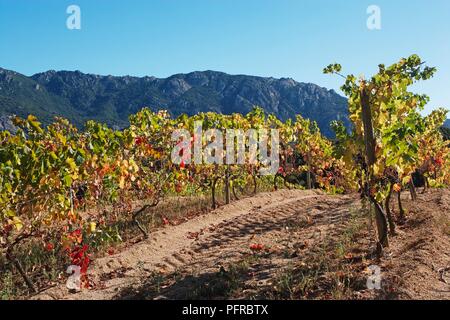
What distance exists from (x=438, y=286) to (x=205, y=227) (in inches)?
306

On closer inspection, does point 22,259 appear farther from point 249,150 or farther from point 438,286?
point 249,150

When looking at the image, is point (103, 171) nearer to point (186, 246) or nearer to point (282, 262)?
point (186, 246)

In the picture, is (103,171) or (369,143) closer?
(369,143)

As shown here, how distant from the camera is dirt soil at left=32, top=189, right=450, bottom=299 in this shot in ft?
21.3

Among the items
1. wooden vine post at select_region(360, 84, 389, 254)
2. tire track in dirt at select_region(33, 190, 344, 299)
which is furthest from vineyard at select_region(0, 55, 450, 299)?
tire track in dirt at select_region(33, 190, 344, 299)

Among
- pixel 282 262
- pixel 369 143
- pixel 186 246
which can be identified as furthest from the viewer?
pixel 186 246

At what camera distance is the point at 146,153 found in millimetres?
11195

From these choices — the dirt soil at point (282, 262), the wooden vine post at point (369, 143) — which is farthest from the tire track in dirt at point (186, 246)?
the wooden vine post at point (369, 143)

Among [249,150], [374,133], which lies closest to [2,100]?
[249,150]

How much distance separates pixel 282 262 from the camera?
8.11 meters

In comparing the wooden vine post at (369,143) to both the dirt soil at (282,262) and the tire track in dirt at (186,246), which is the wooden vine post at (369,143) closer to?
the dirt soil at (282,262)

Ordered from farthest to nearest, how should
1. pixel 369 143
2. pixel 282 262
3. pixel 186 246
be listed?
1. pixel 186 246
2. pixel 282 262
3. pixel 369 143

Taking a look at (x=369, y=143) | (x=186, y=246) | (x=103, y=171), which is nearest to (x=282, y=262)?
(x=369, y=143)

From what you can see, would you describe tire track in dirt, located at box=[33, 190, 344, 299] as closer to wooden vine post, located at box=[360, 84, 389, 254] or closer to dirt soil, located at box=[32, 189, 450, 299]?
dirt soil, located at box=[32, 189, 450, 299]
